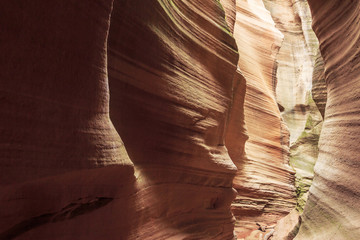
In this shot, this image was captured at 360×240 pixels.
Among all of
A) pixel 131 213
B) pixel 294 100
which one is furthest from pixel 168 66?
pixel 294 100

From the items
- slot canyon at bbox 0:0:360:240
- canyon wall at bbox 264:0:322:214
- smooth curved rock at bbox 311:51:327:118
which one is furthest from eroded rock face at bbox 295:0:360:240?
canyon wall at bbox 264:0:322:214

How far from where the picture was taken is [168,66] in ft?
11.1

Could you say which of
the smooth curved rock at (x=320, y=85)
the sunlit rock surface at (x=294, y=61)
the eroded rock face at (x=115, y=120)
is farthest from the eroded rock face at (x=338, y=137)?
the sunlit rock surface at (x=294, y=61)

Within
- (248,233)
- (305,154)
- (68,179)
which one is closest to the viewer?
(68,179)

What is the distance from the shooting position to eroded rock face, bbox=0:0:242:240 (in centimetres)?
160

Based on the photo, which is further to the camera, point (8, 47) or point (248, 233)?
point (248, 233)

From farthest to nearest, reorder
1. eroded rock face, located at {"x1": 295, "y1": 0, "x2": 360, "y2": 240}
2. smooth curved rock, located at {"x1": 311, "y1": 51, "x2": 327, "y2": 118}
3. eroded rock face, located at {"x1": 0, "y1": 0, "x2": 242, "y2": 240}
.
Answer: smooth curved rock, located at {"x1": 311, "y1": 51, "x2": 327, "y2": 118} < eroded rock face, located at {"x1": 295, "y1": 0, "x2": 360, "y2": 240} < eroded rock face, located at {"x1": 0, "y1": 0, "x2": 242, "y2": 240}

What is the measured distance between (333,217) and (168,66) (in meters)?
2.83

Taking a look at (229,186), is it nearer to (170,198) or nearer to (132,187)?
(170,198)

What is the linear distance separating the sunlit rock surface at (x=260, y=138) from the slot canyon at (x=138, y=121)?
87cm

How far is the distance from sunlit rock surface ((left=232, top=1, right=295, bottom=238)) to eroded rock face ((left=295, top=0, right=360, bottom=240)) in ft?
11.2

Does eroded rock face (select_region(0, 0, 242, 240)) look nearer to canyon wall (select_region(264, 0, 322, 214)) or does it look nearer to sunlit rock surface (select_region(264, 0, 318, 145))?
canyon wall (select_region(264, 0, 322, 214))

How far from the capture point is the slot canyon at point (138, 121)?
162 centimetres

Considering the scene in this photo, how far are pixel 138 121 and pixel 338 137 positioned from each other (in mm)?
2841
